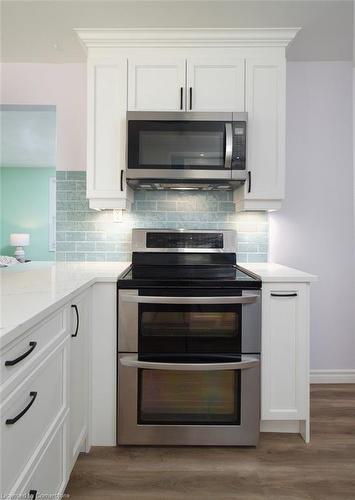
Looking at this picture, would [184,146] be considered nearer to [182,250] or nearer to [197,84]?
[197,84]

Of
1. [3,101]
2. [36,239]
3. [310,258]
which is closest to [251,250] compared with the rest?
[310,258]

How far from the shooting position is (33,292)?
4.45 ft

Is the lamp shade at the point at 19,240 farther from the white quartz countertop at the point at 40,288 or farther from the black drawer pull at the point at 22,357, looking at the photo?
the black drawer pull at the point at 22,357

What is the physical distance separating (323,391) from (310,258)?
0.95 m

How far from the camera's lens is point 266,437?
1.96 meters

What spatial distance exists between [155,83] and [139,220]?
0.89 metres

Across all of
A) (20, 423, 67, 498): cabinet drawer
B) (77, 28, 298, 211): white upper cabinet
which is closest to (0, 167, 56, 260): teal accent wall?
(77, 28, 298, 211): white upper cabinet

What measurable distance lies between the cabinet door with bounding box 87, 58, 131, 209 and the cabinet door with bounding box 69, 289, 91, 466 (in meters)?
0.76

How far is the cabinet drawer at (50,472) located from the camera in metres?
1.06

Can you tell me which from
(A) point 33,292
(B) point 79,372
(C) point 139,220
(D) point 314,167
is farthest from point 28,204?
(A) point 33,292

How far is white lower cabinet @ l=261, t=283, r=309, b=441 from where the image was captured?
189cm

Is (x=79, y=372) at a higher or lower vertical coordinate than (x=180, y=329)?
lower

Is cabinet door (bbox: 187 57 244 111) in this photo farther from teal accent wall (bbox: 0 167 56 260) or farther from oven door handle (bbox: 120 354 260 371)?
teal accent wall (bbox: 0 167 56 260)

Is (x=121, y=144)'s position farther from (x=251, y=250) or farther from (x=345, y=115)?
(x=345, y=115)
